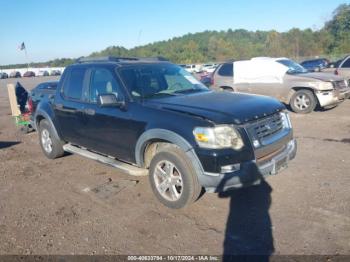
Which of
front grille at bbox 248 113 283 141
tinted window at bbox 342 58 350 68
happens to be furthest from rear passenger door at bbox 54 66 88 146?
tinted window at bbox 342 58 350 68

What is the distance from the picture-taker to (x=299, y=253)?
322cm

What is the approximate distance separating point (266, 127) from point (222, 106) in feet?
2.03

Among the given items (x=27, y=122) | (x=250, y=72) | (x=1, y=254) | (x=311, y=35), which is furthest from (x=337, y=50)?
(x=1, y=254)

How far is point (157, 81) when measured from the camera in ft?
16.6

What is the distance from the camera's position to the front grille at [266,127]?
3943mm

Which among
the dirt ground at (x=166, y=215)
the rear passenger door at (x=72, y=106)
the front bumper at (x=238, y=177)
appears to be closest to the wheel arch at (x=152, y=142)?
the front bumper at (x=238, y=177)

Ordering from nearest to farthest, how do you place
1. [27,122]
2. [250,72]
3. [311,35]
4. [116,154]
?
1. [116,154]
2. [27,122]
3. [250,72]
4. [311,35]

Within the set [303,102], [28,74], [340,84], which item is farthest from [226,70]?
[28,74]

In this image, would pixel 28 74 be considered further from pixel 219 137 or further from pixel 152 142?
pixel 219 137

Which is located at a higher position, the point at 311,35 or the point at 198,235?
the point at 311,35

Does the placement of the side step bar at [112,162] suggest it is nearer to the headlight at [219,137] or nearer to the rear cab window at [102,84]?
the rear cab window at [102,84]

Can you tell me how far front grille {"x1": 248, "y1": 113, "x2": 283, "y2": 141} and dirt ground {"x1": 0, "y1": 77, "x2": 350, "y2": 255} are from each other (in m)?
0.91

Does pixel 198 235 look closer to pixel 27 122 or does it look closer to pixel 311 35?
pixel 27 122

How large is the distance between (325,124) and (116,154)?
616 cm
